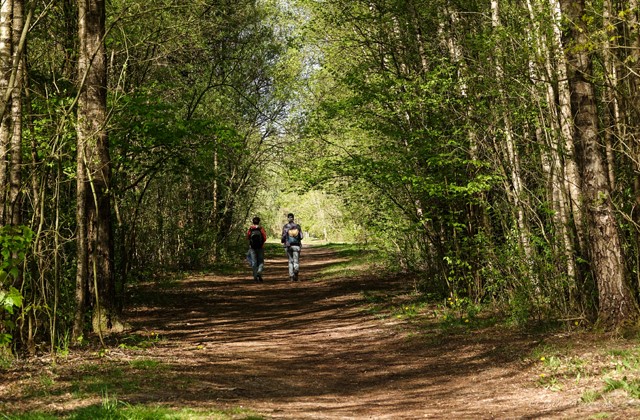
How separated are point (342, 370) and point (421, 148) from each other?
187 inches

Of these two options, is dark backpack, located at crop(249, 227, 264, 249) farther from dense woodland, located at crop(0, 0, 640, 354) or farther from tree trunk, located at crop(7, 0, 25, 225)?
tree trunk, located at crop(7, 0, 25, 225)

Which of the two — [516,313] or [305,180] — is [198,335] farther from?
[516,313]

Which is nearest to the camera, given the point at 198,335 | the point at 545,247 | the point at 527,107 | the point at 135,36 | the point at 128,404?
the point at 128,404

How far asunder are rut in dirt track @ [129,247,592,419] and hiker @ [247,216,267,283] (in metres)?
3.16

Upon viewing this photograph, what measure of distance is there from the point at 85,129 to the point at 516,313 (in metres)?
7.22

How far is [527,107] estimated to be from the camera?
11.1 meters

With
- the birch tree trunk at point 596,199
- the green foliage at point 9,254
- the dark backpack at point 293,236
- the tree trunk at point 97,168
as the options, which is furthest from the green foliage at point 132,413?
the dark backpack at point 293,236

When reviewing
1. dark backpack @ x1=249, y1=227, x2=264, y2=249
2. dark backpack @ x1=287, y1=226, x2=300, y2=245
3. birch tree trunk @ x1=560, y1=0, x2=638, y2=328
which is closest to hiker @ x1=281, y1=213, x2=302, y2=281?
dark backpack @ x1=287, y1=226, x2=300, y2=245

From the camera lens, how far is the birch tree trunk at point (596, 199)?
28.1 ft

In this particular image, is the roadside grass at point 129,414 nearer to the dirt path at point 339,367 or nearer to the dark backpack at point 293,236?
the dirt path at point 339,367

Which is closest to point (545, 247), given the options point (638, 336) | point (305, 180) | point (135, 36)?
point (638, 336)

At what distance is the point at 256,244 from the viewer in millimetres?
19938

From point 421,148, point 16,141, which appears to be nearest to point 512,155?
point 421,148

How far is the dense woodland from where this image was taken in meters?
8.62
